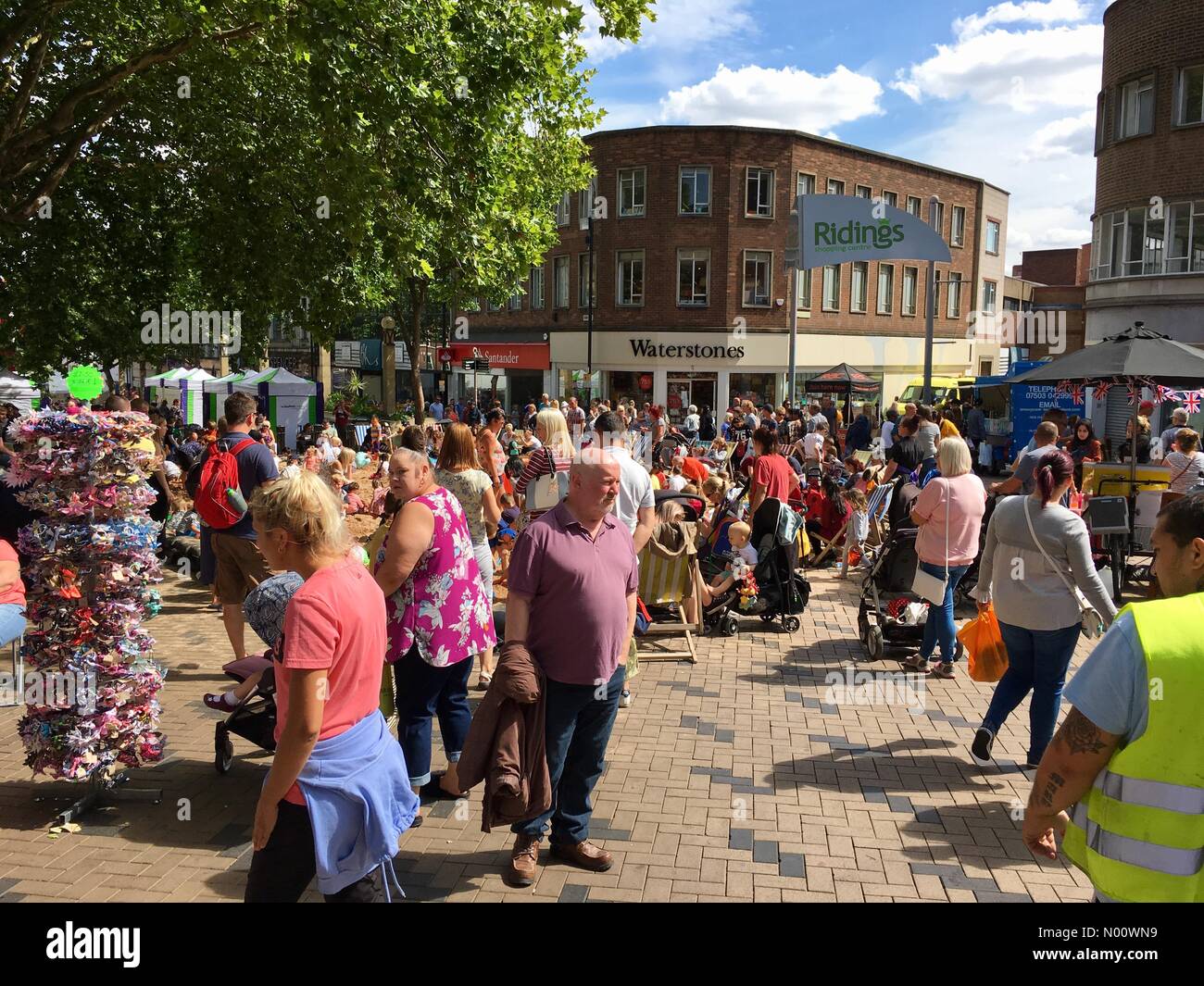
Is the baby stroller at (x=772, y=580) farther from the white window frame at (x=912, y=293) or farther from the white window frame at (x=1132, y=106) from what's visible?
the white window frame at (x=912, y=293)

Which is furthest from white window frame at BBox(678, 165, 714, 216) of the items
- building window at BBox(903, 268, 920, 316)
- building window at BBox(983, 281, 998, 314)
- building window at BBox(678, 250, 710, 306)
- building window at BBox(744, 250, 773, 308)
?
building window at BBox(983, 281, 998, 314)

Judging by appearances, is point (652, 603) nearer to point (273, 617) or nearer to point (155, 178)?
point (273, 617)

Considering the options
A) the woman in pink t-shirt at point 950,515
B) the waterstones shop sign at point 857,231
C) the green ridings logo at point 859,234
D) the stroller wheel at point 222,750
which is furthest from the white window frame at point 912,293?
the stroller wheel at point 222,750

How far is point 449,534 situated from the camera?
432 centimetres

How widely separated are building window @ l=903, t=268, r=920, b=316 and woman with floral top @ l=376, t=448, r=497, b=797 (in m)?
41.3

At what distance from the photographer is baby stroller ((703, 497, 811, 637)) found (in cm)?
797

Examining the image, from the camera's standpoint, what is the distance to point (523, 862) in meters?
3.84

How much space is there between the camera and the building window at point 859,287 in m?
39.0

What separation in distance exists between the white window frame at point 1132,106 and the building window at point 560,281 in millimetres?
20738

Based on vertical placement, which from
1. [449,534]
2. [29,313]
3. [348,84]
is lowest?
[449,534]

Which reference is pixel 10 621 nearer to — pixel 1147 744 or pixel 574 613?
pixel 574 613

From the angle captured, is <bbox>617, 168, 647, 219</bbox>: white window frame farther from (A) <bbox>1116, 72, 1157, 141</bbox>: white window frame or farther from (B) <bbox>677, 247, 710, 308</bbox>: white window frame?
(A) <bbox>1116, 72, 1157, 141</bbox>: white window frame

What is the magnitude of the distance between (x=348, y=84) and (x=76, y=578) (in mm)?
6341

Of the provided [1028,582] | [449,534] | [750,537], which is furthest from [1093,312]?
[449,534]
